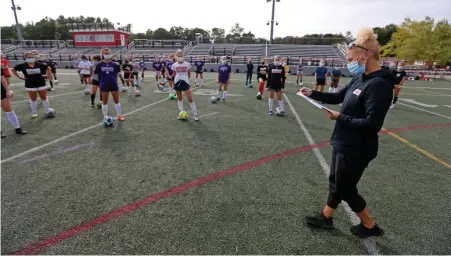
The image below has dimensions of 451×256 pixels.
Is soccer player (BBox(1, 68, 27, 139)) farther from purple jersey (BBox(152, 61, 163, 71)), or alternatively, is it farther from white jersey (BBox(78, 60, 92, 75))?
purple jersey (BBox(152, 61, 163, 71))

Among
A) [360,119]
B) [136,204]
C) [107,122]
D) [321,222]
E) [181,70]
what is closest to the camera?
[360,119]

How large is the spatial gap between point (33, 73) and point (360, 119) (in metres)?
9.35

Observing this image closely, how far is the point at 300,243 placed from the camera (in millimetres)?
2871

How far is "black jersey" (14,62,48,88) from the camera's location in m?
7.74

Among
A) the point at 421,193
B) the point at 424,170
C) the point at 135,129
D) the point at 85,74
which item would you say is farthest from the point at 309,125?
the point at 85,74

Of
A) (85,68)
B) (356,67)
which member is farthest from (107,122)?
(85,68)

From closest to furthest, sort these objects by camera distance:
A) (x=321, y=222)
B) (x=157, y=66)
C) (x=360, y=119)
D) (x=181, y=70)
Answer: (x=360, y=119), (x=321, y=222), (x=181, y=70), (x=157, y=66)

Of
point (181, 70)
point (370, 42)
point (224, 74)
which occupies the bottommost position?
point (224, 74)

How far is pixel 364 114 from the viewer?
8.07 ft

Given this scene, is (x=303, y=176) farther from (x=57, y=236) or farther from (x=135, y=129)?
(x=135, y=129)

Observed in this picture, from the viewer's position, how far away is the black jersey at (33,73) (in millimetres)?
7738

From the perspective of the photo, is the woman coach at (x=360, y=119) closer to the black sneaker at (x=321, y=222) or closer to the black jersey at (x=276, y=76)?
the black sneaker at (x=321, y=222)

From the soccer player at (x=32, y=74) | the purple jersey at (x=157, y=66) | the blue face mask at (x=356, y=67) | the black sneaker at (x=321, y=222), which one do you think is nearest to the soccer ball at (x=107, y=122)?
the soccer player at (x=32, y=74)

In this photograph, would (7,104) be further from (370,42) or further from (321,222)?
(370,42)
